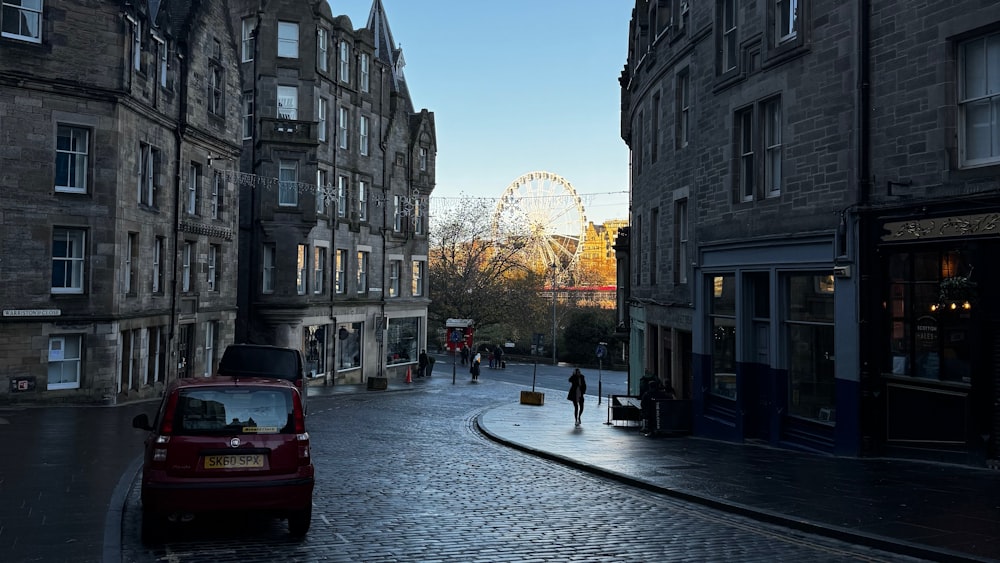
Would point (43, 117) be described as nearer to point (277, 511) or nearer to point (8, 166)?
point (8, 166)

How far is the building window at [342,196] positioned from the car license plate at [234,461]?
119 ft

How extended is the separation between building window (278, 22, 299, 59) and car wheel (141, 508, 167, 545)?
115 feet

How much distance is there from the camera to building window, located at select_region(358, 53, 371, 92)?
47.5m

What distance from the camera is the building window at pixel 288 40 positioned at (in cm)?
4122

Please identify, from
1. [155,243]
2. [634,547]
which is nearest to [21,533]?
[634,547]

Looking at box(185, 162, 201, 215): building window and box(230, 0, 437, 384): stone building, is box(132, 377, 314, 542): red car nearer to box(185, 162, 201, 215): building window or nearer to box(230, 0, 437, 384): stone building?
box(185, 162, 201, 215): building window

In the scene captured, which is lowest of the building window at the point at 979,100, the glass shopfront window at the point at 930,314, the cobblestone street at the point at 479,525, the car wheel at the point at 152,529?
the cobblestone street at the point at 479,525

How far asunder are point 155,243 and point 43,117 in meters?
6.16

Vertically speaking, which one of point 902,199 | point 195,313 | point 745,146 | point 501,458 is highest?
point 745,146

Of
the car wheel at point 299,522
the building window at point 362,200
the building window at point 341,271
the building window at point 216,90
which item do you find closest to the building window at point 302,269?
the building window at point 341,271

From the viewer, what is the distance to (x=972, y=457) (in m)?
13.7

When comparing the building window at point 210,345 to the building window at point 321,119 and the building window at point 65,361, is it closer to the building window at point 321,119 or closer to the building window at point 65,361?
the building window at point 65,361

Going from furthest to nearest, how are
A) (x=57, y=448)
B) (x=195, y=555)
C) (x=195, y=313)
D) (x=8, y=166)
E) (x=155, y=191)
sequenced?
(x=195, y=313)
(x=155, y=191)
(x=8, y=166)
(x=57, y=448)
(x=195, y=555)

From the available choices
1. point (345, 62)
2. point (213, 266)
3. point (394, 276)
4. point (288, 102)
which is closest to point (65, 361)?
point (213, 266)
